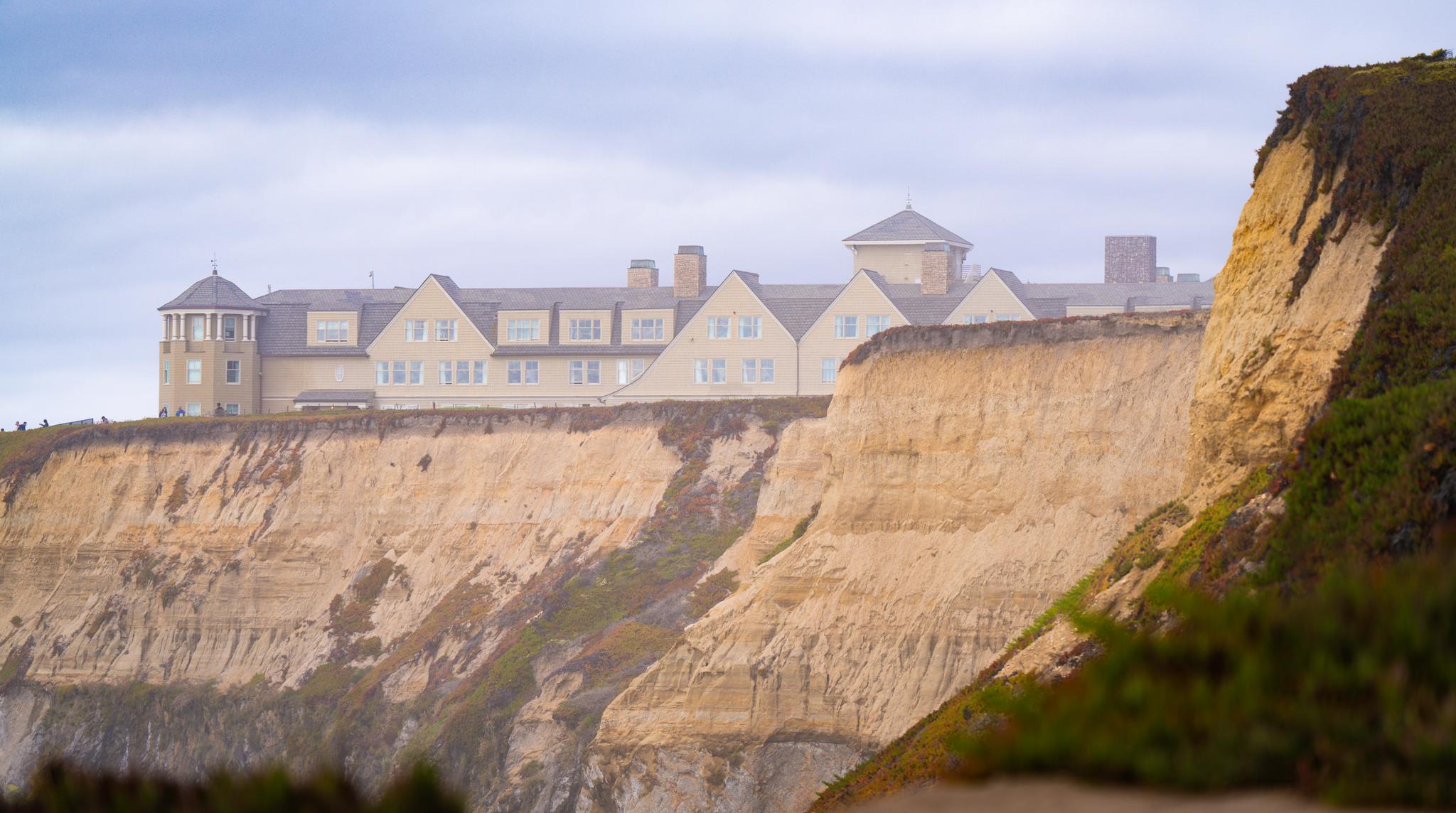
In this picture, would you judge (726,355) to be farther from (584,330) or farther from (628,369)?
(584,330)

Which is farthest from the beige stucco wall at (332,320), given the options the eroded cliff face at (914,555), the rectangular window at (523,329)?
the eroded cliff face at (914,555)

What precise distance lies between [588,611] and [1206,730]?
152 feet

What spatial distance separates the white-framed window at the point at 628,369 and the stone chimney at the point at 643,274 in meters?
7.73

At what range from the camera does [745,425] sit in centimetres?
6009

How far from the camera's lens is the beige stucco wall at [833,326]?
222ft

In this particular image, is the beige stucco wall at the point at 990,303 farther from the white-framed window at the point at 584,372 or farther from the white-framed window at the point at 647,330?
the white-framed window at the point at 584,372

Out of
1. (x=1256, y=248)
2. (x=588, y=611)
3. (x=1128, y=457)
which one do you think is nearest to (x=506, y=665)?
(x=588, y=611)

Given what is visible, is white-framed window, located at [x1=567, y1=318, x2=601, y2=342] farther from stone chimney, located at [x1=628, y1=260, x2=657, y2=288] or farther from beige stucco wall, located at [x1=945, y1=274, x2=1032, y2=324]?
beige stucco wall, located at [x1=945, y1=274, x2=1032, y2=324]

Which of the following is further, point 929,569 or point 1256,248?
point 929,569

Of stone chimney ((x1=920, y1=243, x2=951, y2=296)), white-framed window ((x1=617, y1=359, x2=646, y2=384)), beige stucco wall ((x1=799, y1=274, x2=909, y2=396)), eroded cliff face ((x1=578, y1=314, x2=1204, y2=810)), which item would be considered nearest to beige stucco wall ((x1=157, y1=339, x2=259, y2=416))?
white-framed window ((x1=617, y1=359, x2=646, y2=384))

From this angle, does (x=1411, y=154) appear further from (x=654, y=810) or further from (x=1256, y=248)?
(x=654, y=810)

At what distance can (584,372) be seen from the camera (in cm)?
7375

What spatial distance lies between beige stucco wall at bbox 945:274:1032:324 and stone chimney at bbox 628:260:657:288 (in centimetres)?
1866

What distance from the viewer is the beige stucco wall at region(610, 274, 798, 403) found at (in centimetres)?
6844
